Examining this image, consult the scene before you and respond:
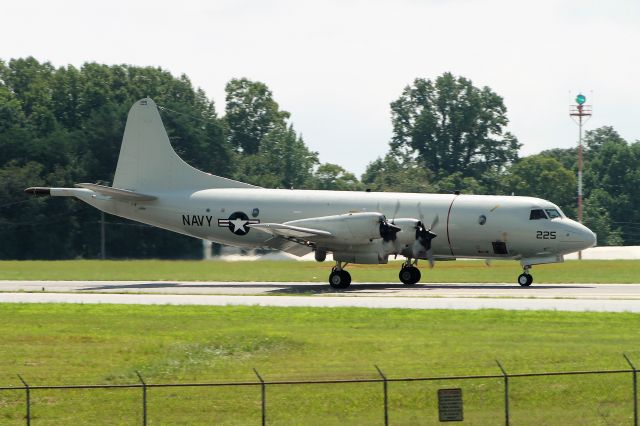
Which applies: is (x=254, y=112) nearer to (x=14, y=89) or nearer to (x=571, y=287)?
(x=14, y=89)

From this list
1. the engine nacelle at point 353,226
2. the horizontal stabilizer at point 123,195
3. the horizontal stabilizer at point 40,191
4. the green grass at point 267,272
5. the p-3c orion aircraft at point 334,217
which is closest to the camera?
the engine nacelle at point 353,226

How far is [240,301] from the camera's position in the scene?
41.4 metres

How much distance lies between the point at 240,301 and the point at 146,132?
52.0 ft

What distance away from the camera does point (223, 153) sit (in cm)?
10325

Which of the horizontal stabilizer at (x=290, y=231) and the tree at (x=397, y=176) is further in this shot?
the tree at (x=397, y=176)

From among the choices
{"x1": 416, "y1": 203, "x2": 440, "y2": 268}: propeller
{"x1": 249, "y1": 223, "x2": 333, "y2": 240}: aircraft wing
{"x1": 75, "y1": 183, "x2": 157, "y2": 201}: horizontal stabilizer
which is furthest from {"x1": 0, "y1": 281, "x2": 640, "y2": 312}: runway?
{"x1": 75, "y1": 183, "x2": 157, "y2": 201}: horizontal stabilizer

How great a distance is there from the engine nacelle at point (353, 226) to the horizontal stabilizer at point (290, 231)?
0.34m

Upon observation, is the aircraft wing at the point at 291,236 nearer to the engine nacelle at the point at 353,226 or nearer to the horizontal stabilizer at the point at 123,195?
the engine nacelle at the point at 353,226

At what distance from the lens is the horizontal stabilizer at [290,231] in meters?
46.5

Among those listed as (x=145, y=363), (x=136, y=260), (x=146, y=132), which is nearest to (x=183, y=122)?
(x=136, y=260)

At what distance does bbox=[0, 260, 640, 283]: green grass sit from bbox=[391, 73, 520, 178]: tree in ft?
240

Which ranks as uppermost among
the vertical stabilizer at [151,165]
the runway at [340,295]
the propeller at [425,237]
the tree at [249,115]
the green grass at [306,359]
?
the tree at [249,115]

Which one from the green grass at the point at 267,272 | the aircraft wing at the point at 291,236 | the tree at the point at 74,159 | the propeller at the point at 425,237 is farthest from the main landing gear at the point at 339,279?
the tree at the point at 74,159

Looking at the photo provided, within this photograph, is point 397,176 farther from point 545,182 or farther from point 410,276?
point 410,276
